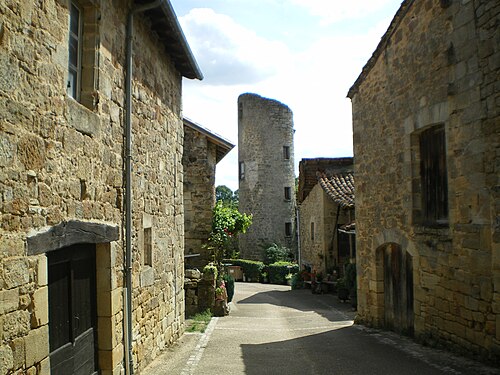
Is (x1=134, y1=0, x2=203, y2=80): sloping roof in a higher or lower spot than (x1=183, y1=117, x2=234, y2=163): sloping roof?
higher

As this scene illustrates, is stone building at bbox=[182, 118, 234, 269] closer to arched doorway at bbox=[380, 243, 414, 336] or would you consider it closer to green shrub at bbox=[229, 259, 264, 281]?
arched doorway at bbox=[380, 243, 414, 336]

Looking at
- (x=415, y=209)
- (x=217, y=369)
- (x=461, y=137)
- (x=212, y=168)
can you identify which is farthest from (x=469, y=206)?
(x=212, y=168)

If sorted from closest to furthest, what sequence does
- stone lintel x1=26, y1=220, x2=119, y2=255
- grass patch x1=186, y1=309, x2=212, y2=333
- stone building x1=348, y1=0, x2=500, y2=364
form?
stone lintel x1=26, y1=220, x2=119, y2=255
stone building x1=348, y1=0, x2=500, y2=364
grass patch x1=186, y1=309, x2=212, y2=333

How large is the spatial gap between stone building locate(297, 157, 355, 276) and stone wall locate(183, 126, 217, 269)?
5872 millimetres

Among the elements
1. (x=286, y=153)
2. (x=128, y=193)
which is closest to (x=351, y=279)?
(x=128, y=193)

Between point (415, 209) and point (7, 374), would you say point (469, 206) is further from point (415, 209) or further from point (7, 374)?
point (7, 374)

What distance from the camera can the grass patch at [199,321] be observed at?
10.1m

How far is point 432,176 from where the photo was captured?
8398 mm

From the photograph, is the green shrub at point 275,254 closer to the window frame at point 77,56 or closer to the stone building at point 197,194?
the stone building at point 197,194

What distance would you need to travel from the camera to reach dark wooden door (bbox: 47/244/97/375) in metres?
4.40

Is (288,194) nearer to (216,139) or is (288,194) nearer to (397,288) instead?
(216,139)

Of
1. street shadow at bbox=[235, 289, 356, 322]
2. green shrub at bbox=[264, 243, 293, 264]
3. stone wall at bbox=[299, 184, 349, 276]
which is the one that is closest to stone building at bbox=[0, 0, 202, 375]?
street shadow at bbox=[235, 289, 356, 322]

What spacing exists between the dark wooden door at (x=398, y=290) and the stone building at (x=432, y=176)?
0.02 metres

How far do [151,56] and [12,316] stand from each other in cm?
496
